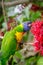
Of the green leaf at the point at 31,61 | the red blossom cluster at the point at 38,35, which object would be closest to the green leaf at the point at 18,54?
the green leaf at the point at 31,61

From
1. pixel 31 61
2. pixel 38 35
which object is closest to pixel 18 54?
pixel 31 61

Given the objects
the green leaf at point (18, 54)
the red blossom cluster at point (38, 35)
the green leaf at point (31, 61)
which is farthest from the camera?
the green leaf at point (18, 54)

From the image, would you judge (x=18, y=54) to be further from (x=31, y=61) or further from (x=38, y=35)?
(x=38, y=35)

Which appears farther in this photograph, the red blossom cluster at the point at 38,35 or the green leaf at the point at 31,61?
the green leaf at the point at 31,61

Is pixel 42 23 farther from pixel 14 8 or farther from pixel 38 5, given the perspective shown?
pixel 14 8

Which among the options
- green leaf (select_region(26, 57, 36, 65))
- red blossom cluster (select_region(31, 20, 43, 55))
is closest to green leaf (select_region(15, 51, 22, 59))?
green leaf (select_region(26, 57, 36, 65))

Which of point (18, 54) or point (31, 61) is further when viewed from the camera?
point (18, 54)

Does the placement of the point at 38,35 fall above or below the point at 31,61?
above

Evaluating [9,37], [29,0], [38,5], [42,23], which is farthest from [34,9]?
[42,23]

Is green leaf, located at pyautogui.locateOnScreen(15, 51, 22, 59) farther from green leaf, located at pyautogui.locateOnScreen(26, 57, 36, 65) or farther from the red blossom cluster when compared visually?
the red blossom cluster

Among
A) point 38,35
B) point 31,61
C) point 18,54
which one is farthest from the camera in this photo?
point 18,54

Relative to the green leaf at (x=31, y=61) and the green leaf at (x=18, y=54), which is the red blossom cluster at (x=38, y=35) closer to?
the green leaf at (x=31, y=61)

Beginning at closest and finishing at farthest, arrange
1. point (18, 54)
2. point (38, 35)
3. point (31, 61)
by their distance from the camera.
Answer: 1. point (38, 35)
2. point (31, 61)
3. point (18, 54)

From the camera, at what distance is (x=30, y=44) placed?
136 centimetres
